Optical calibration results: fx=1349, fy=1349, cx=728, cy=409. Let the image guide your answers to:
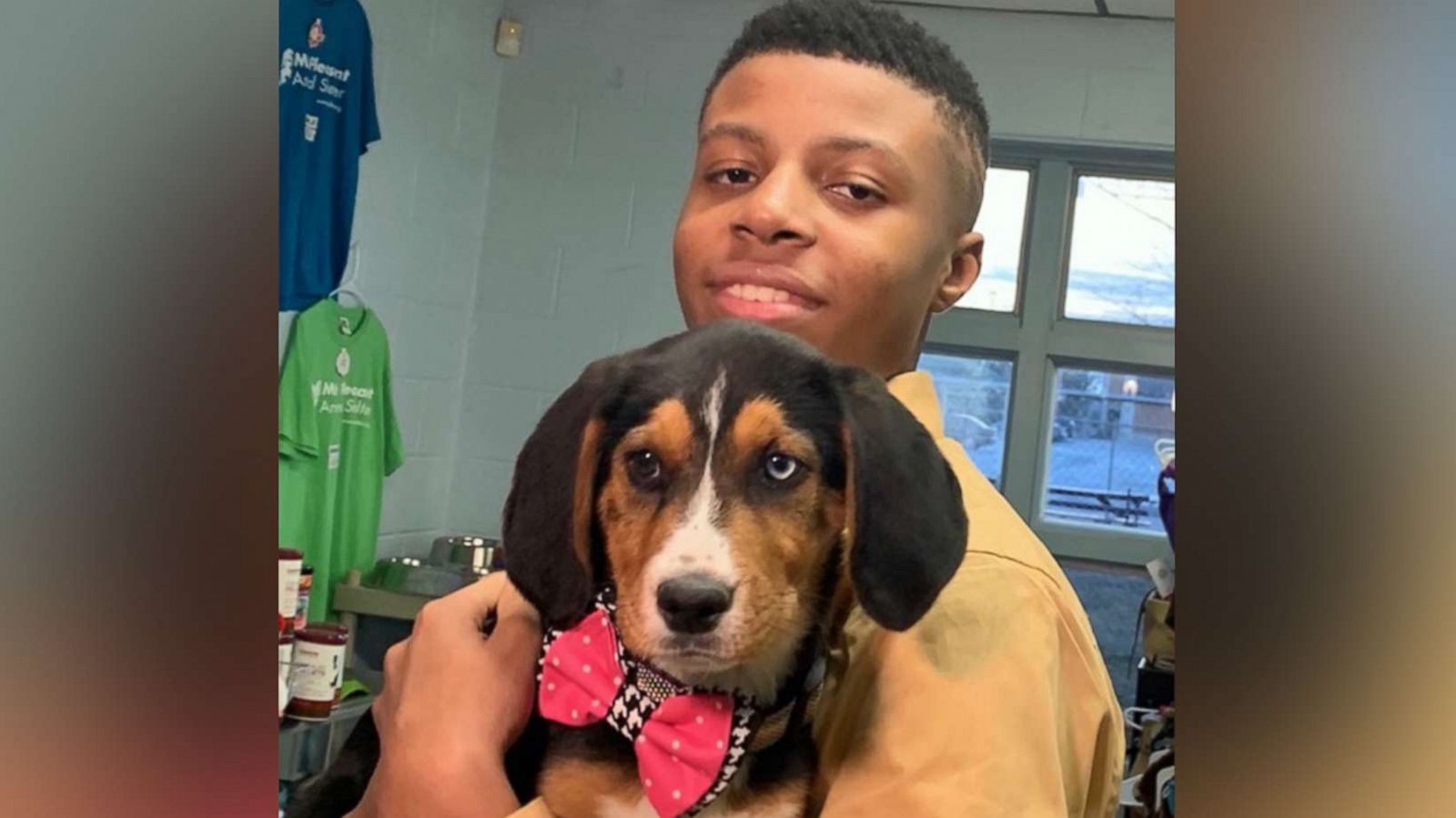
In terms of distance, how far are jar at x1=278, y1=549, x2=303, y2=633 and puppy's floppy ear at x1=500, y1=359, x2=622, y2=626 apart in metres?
0.09

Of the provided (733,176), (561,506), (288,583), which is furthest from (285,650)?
(733,176)

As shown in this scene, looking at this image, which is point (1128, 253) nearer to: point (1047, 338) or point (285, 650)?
point (1047, 338)

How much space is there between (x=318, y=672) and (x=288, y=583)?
41 mm

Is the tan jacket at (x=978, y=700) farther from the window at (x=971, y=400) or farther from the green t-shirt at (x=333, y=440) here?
the green t-shirt at (x=333, y=440)

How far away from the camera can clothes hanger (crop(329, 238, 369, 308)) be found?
50 centimetres

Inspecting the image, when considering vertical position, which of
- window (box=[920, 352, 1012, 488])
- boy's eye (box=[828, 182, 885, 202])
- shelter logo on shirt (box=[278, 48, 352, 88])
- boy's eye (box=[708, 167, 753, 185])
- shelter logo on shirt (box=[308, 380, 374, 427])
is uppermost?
shelter logo on shirt (box=[278, 48, 352, 88])

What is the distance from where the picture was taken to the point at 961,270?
46 centimetres

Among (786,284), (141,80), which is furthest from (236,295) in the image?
(786,284)

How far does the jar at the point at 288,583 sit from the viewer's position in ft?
1.55

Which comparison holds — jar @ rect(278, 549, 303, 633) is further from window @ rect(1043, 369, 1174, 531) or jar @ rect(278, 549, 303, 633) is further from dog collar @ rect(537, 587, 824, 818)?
window @ rect(1043, 369, 1174, 531)

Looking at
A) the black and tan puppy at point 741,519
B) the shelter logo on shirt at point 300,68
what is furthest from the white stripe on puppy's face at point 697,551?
the shelter logo on shirt at point 300,68

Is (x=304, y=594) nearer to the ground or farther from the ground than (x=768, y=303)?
nearer to the ground

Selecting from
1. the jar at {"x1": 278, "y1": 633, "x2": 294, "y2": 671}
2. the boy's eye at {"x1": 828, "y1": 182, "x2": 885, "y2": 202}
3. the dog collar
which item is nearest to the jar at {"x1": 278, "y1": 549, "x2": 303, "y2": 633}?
the jar at {"x1": 278, "y1": 633, "x2": 294, "y2": 671}

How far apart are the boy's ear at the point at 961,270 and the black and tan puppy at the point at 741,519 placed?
5 cm
